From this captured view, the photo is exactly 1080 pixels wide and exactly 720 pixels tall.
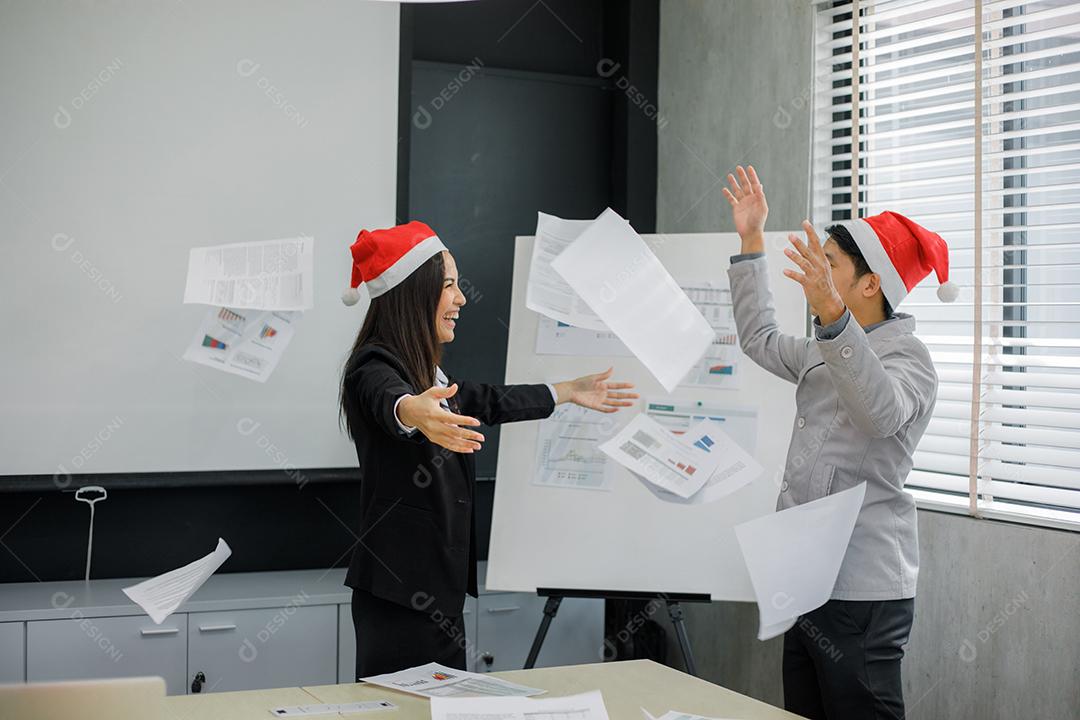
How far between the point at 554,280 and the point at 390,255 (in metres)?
0.67

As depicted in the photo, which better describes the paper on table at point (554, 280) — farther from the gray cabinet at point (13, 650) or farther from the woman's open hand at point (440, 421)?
the gray cabinet at point (13, 650)

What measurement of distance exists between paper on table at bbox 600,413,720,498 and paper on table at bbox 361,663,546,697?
97 centimetres

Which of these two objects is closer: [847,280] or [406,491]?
[847,280]

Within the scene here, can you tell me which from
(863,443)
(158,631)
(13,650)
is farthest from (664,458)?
(13,650)

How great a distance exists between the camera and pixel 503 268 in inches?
154

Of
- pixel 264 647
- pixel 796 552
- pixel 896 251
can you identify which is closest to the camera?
pixel 796 552

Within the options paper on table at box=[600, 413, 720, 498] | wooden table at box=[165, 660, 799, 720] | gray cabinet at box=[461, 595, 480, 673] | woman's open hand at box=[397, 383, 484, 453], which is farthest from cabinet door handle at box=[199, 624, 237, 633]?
woman's open hand at box=[397, 383, 484, 453]

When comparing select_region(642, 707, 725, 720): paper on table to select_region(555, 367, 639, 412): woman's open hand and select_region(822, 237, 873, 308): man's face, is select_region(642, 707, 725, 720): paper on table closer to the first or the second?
select_region(822, 237, 873, 308): man's face

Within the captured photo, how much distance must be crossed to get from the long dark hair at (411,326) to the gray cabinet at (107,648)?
1174mm

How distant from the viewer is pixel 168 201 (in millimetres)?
3213

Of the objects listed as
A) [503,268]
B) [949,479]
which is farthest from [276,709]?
[503,268]

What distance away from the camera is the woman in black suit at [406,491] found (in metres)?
2.21

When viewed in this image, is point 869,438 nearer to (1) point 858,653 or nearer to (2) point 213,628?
(1) point 858,653

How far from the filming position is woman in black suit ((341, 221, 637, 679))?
7.25ft
